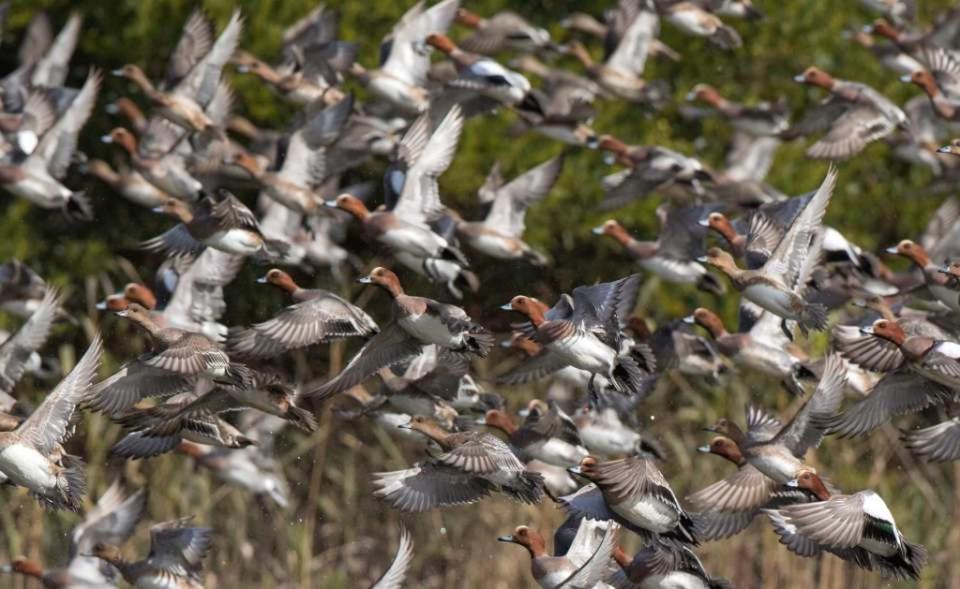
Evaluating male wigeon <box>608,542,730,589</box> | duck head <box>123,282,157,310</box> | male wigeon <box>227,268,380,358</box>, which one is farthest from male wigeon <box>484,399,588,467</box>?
duck head <box>123,282,157,310</box>

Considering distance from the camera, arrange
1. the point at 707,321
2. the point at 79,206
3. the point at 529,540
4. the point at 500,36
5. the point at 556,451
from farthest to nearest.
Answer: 1. the point at 500,36
2. the point at 79,206
3. the point at 707,321
4. the point at 556,451
5. the point at 529,540

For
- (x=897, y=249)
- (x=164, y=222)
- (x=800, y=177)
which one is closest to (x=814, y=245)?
(x=897, y=249)

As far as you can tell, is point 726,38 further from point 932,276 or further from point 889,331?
point 889,331

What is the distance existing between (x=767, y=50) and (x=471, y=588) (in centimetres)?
513

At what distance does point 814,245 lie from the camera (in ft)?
30.9

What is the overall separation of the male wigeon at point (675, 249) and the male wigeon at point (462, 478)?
315 centimetres

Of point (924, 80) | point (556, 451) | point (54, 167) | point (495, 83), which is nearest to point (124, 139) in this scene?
point (54, 167)

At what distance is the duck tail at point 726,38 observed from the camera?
13039mm

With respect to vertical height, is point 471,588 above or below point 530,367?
below

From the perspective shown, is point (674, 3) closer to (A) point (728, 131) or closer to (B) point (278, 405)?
(A) point (728, 131)

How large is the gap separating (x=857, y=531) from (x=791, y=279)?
195 cm

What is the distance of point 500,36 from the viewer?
1310cm

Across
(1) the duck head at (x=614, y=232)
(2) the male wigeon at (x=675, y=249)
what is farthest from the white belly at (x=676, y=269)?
(1) the duck head at (x=614, y=232)

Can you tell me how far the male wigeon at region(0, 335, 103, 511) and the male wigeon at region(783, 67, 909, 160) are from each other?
5.35 m
